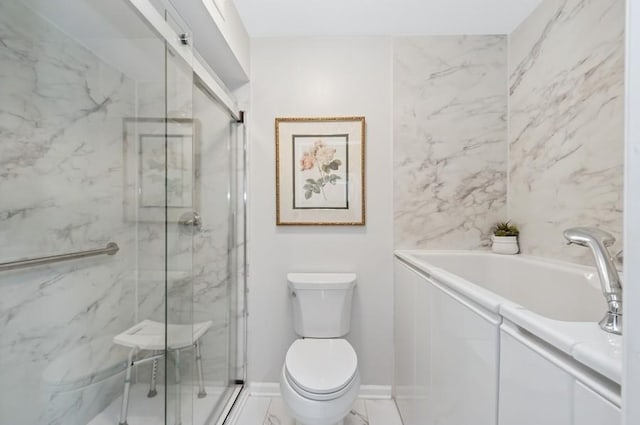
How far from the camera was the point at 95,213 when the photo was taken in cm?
113

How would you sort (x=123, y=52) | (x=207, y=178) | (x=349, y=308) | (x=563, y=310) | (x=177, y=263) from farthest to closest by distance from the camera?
(x=349, y=308) < (x=207, y=178) < (x=563, y=310) < (x=177, y=263) < (x=123, y=52)

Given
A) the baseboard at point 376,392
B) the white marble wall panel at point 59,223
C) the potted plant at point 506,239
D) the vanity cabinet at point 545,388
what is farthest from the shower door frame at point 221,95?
the potted plant at point 506,239

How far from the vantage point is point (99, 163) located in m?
1.15

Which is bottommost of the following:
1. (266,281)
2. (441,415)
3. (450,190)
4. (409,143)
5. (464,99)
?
(441,415)

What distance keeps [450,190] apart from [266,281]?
4.20ft

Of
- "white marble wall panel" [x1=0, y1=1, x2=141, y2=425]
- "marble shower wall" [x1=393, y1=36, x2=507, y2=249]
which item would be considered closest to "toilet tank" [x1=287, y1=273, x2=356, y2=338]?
"marble shower wall" [x1=393, y1=36, x2=507, y2=249]

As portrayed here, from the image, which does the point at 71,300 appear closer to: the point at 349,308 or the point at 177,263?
the point at 177,263

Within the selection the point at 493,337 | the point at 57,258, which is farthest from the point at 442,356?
the point at 57,258

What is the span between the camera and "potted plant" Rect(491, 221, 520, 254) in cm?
183

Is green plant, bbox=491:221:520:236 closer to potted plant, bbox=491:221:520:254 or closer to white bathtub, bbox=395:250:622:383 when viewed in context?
potted plant, bbox=491:221:520:254

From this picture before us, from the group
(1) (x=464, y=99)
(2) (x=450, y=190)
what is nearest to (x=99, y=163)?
(2) (x=450, y=190)

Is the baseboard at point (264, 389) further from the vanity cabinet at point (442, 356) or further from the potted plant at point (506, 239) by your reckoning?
the potted plant at point (506, 239)

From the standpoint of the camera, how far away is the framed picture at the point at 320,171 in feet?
6.46

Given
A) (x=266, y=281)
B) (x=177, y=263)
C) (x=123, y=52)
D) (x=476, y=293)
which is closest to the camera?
(x=476, y=293)
